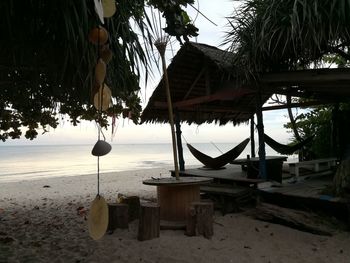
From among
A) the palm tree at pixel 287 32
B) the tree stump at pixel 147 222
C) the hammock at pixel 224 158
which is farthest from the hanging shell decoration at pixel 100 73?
the hammock at pixel 224 158

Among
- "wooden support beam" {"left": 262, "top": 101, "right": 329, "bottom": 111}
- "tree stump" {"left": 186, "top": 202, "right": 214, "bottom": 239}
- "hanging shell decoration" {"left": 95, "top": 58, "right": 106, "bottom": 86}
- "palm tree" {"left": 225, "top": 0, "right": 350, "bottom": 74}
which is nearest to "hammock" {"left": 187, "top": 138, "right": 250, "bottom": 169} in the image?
"wooden support beam" {"left": 262, "top": 101, "right": 329, "bottom": 111}

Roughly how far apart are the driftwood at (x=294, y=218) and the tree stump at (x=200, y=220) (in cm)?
95

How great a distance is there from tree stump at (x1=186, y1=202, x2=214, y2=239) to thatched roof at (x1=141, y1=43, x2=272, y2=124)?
6.19 feet

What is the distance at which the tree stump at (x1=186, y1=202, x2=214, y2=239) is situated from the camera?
3416mm

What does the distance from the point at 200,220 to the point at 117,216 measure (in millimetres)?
965

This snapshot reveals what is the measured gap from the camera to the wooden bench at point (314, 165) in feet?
16.5

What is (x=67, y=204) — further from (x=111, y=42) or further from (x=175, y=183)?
(x=111, y=42)

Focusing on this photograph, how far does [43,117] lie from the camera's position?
4172mm

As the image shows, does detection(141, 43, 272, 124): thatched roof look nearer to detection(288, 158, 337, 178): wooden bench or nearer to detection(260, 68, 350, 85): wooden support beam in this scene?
detection(260, 68, 350, 85): wooden support beam

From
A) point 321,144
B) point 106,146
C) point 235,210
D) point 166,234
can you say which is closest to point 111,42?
point 106,146

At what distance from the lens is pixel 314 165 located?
5.41m

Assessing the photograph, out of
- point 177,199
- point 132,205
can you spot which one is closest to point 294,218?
point 177,199

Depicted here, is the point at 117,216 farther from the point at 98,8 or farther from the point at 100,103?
the point at 98,8

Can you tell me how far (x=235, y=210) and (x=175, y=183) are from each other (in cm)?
132
